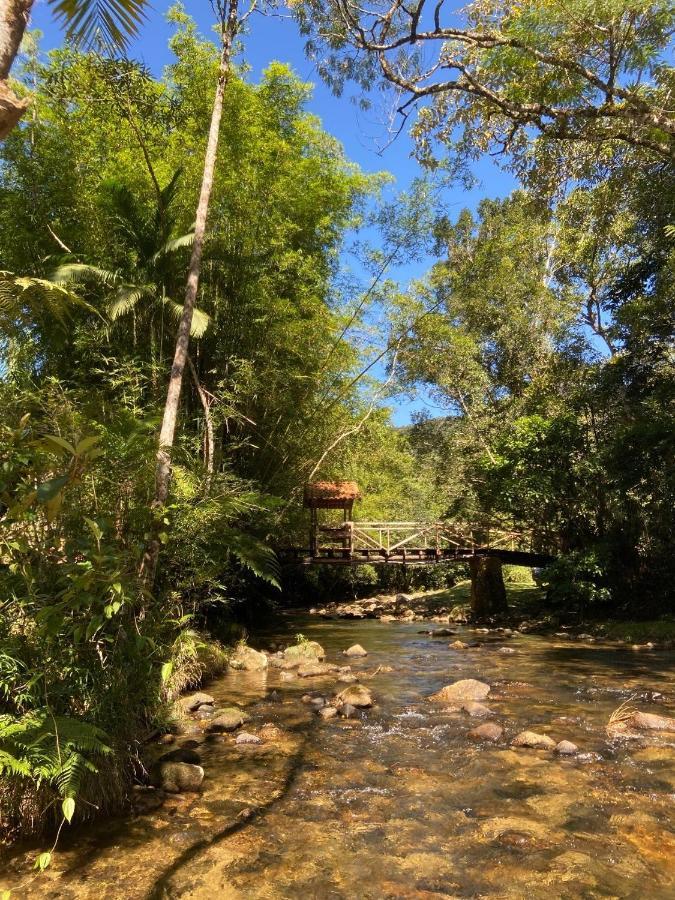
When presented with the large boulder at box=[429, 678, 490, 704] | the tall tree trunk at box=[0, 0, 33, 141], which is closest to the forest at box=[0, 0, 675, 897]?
the tall tree trunk at box=[0, 0, 33, 141]

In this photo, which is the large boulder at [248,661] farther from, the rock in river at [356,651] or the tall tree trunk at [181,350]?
the tall tree trunk at [181,350]

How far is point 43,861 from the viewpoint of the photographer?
2.79 meters

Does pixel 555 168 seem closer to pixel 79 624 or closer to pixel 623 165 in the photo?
pixel 623 165

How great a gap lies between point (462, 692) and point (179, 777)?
11.3 ft

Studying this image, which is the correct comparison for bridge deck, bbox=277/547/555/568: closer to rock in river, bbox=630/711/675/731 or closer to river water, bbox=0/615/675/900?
river water, bbox=0/615/675/900

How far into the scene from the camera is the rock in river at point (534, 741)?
4723 millimetres

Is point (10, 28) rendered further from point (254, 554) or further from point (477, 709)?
point (477, 709)

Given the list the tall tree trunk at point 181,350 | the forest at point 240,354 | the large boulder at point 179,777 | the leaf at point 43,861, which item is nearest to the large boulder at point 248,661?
the forest at point 240,354

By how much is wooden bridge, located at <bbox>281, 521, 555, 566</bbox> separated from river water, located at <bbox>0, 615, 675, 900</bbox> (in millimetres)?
7667

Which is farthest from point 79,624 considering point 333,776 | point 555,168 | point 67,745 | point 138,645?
point 555,168

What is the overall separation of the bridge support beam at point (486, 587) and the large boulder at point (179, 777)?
437 inches

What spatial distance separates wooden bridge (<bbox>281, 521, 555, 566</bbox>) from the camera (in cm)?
1388

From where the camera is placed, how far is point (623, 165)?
812 cm

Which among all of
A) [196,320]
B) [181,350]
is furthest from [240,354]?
[181,350]
